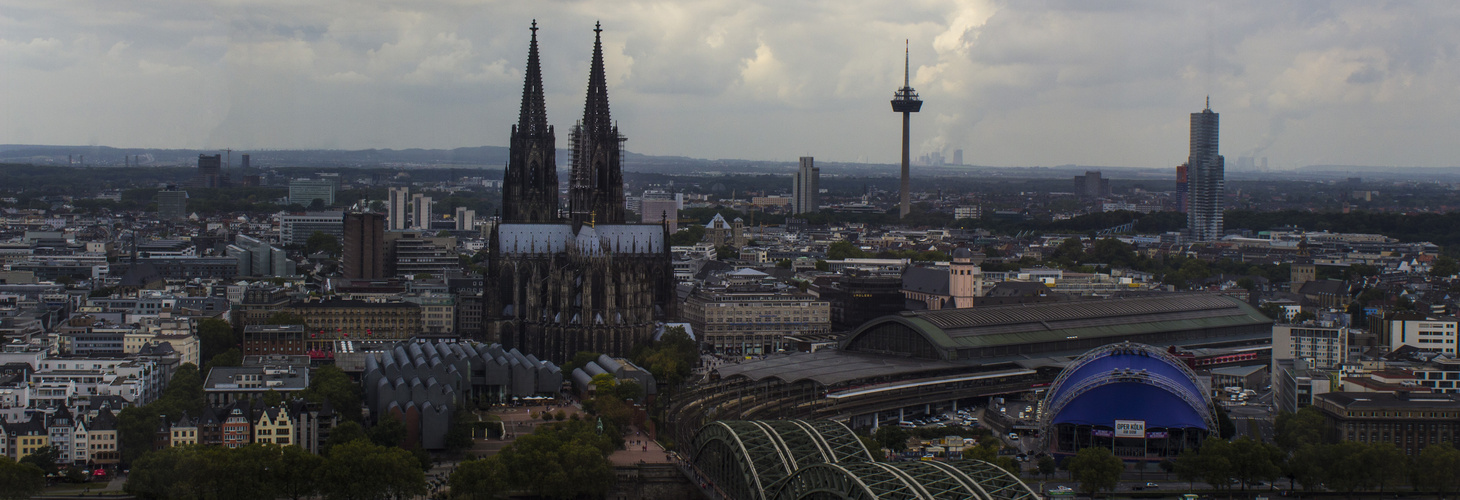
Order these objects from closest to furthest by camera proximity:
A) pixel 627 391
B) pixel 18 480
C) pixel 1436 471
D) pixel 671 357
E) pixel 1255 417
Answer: pixel 18 480, pixel 1436 471, pixel 1255 417, pixel 627 391, pixel 671 357

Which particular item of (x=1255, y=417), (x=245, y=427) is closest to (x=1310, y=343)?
(x=1255, y=417)

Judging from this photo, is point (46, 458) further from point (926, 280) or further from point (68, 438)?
point (926, 280)

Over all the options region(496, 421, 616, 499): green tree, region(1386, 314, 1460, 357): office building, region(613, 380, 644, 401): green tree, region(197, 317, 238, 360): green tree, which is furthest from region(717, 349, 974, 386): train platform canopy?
region(197, 317, 238, 360): green tree

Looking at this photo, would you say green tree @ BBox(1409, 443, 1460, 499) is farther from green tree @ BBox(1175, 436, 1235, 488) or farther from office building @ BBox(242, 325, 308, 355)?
office building @ BBox(242, 325, 308, 355)

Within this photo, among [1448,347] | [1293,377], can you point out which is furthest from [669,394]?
[1448,347]

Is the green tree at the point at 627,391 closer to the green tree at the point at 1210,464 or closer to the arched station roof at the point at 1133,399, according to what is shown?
the arched station roof at the point at 1133,399

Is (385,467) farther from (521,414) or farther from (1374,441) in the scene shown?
(1374,441)

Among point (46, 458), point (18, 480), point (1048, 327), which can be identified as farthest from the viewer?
point (1048, 327)
